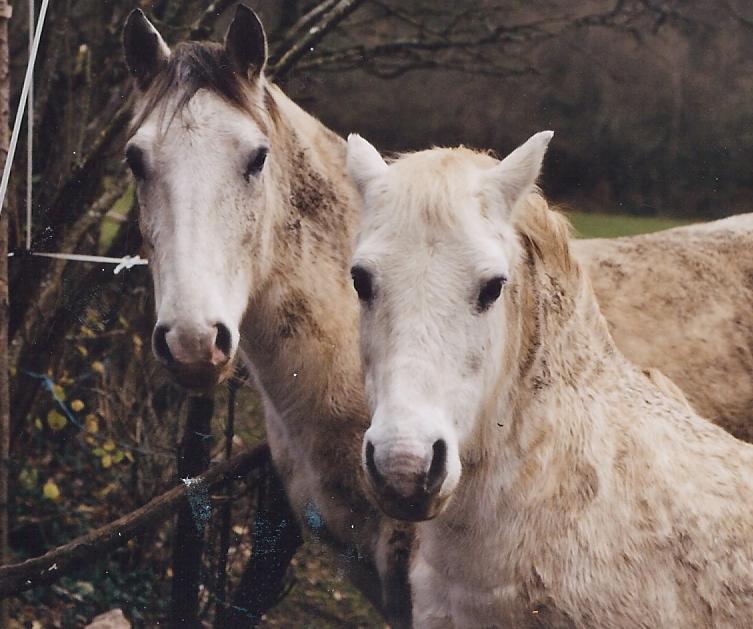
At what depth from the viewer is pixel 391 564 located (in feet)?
11.8

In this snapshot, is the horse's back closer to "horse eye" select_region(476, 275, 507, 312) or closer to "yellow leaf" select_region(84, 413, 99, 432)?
"horse eye" select_region(476, 275, 507, 312)

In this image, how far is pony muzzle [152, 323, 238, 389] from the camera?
2.91m

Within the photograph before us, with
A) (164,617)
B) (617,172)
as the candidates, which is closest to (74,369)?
(164,617)

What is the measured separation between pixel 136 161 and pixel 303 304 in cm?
75

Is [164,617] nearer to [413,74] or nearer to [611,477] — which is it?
[611,477]

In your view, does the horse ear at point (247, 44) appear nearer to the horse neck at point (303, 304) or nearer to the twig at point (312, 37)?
the horse neck at point (303, 304)

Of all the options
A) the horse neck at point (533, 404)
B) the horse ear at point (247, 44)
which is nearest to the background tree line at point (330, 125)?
the horse ear at point (247, 44)

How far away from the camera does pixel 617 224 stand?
6633 mm

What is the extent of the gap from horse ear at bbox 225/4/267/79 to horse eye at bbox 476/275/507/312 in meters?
1.36

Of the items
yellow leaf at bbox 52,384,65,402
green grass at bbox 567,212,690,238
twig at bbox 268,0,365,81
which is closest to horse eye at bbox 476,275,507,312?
twig at bbox 268,0,365,81

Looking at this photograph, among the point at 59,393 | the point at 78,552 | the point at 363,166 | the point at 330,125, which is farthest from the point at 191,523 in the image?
the point at 330,125

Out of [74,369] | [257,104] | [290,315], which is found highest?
[257,104]

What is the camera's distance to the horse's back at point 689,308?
4.56m

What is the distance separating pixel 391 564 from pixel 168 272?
1295mm
